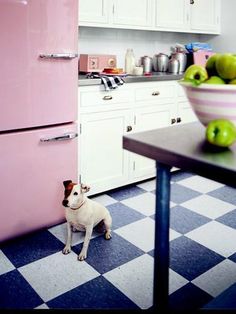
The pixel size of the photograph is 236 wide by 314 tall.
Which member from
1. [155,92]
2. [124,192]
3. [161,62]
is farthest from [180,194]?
[161,62]

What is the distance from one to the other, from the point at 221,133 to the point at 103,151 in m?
1.82

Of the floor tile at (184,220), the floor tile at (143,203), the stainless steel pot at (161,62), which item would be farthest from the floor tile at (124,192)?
the stainless steel pot at (161,62)

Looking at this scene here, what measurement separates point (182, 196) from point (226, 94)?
1.96m

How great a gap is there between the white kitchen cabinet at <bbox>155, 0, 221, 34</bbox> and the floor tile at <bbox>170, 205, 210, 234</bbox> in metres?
1.70

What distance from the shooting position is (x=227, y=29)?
12.6ft

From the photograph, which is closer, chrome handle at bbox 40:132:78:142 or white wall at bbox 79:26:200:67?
chrome handle at bbox 40:132:78:142

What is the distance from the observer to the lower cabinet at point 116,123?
8.36ft

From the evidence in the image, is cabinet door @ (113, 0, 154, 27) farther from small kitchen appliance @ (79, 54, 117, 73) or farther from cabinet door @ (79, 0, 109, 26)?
small kitchen appliance @ (79, 54, 117, 73)

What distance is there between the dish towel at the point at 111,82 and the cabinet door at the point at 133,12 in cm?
59

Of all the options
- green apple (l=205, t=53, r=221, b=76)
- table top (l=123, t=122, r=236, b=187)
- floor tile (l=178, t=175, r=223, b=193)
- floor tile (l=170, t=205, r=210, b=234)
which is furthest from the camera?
floor tile (l=178, t=175, r=223, b=193)

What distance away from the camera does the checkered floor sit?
164 centimetres


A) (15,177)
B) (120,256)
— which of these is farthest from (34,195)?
(120,256)

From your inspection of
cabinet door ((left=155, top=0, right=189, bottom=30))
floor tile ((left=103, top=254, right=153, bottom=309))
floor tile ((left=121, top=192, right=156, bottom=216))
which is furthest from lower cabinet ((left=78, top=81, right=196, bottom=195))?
floor tile ((left=103, top=254, right=153, bottom=309))

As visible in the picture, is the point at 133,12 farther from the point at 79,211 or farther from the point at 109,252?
the point at 109,252
